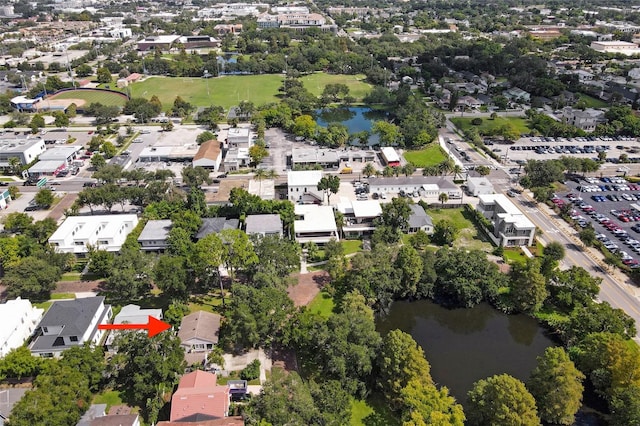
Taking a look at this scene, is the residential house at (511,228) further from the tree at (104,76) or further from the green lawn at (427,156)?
the tree at (104,76)

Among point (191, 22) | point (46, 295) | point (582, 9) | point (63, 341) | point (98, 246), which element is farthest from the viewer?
point (582, 9)

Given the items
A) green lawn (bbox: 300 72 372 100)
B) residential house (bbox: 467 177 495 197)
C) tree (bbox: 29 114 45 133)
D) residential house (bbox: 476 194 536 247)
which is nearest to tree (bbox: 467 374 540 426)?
residential house (bbox: 476 194 536 247)

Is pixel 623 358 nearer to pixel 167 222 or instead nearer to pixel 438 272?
pixel 438 272

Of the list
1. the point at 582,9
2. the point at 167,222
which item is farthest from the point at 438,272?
the point at 582,9

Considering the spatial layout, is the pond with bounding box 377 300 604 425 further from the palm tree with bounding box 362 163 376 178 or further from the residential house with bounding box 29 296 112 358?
the palm tree with bounding box 362 163 376 178

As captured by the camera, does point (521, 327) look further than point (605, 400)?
Yes

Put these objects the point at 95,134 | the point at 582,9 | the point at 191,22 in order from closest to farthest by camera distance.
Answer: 1. the point at 95,134
2. the point at 191,22
3. the point at 582,9

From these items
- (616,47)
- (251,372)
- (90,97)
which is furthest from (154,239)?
(616,47)

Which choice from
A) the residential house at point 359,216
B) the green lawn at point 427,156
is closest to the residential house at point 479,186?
the green lawn at point 427,156
